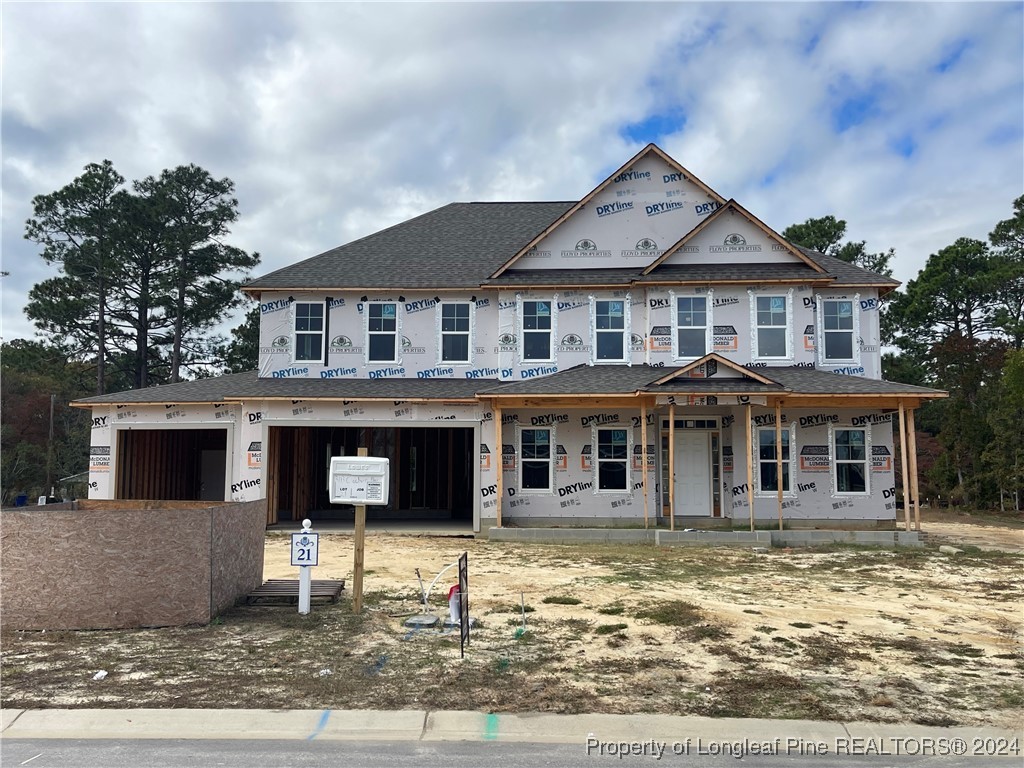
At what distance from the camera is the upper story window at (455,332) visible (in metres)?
20.0

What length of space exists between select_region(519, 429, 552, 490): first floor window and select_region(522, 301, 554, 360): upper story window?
2.07 m

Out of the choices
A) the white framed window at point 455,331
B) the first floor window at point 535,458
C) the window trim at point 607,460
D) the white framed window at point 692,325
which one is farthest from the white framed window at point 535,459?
the white framed window at point 692,325

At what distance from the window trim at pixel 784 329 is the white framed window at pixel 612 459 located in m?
3.82

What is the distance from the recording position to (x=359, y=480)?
9.20m

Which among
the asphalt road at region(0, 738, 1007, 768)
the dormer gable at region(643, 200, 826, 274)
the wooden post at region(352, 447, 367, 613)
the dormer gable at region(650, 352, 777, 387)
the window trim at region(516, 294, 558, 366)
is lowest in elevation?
the asphalt road at region(0, 738, 1007, 768)

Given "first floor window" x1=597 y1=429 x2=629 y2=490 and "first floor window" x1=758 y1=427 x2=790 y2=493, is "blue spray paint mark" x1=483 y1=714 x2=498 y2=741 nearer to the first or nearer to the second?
"first floor window" x1=597 y1=429 x2=629 y2=490

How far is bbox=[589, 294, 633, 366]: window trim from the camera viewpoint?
63.4 feet

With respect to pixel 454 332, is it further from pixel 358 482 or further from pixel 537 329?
pixel 358 482

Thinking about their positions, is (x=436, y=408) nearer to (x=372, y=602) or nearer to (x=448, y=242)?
(x=448, y=242)

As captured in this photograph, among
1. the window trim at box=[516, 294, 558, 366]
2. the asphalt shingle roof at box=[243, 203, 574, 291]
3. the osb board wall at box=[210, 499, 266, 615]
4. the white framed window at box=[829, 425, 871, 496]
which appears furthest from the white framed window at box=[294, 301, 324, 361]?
the white framed window at box=[829, 425, 871, 496]

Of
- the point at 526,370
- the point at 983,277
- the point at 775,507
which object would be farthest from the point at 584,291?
the point at 983,277

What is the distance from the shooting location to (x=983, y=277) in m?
38.8

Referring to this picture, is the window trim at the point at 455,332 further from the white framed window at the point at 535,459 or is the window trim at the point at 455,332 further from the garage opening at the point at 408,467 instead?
the garage opening at the point at 408,467

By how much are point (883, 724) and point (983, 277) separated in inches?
1583
